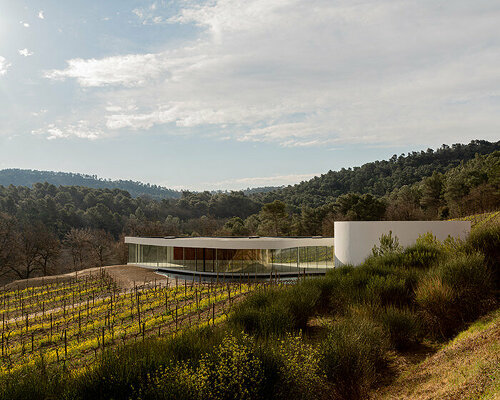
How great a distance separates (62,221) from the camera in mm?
52219

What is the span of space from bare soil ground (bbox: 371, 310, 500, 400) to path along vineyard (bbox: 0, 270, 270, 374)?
154 inches

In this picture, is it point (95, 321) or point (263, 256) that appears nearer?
point (95, 321)

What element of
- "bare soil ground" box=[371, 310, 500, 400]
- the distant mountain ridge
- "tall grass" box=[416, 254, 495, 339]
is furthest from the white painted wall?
the distant mountain ridge

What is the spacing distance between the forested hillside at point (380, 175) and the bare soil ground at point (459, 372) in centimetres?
5361

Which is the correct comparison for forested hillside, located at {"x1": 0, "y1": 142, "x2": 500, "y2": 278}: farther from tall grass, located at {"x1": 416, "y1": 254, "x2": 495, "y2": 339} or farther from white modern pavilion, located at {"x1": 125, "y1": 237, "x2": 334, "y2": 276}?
tall grass, located at {"x1": 416, "y1": 254, "x2": 495, "y2": 339}

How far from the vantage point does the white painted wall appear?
16.3 m

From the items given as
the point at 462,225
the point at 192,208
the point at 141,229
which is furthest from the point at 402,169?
the point at 462,225

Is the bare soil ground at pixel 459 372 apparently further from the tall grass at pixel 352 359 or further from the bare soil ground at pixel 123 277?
the bare soil ground at pixel 123 277

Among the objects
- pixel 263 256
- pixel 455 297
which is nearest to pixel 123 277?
pixel 263 256

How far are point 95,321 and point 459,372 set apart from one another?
11844 mm

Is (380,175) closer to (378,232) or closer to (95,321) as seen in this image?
(378,232)

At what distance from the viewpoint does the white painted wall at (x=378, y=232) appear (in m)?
16.3

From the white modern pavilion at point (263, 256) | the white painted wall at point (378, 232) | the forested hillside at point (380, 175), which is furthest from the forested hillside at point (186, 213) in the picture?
the white painted wall at point (378, 232)

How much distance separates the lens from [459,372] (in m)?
4.97
